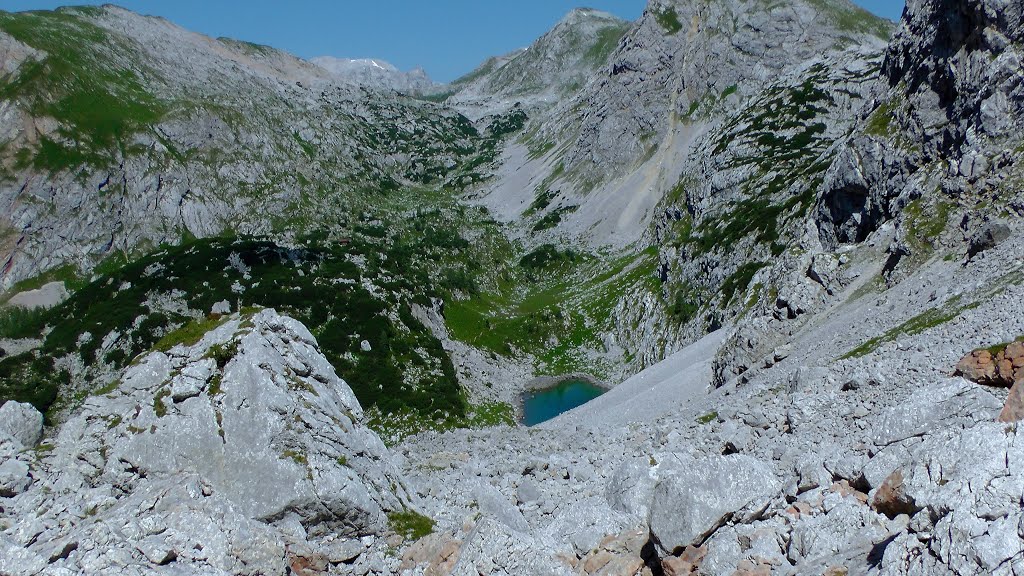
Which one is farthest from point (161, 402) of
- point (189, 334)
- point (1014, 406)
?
point (1014, 406)

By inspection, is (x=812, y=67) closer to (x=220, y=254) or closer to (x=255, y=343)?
(x=220, y=254)

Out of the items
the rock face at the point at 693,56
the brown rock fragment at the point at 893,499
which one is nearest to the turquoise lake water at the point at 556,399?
the brown rock fragment at the point at 893,499

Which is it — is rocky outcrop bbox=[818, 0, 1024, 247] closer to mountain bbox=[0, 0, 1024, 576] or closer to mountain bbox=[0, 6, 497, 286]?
mountain bbox=[0, 0, 1024, 576]

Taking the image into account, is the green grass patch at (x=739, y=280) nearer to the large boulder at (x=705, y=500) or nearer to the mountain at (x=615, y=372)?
the mountain at (x=615, y=372)

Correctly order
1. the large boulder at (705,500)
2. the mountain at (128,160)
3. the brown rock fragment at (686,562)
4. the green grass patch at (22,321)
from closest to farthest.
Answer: the brown rock fragment at (686,562), the large boulder at (705,500), the green grass patch at (22,321), the mountain at (128,160)

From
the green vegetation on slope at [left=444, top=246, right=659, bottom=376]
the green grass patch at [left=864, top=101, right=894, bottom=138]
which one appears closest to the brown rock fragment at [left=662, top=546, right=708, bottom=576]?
the green grass patch at [left=864, top=101, right=894, bottom=138]

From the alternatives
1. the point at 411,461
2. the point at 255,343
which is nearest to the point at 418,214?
the point at 411,461
